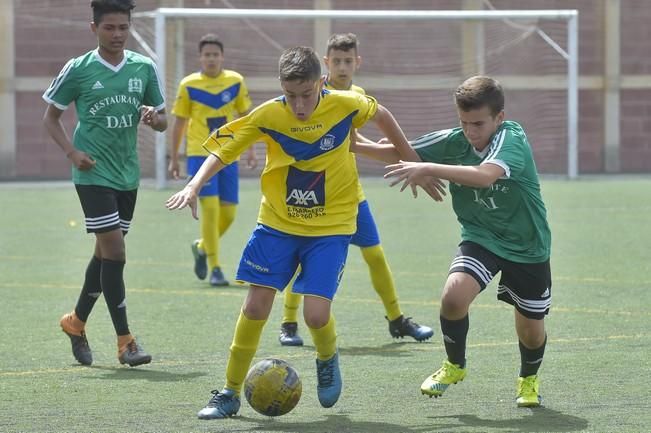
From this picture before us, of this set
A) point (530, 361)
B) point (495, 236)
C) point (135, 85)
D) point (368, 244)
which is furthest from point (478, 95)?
point (368, 244)

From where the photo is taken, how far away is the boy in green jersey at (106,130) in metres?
6.71

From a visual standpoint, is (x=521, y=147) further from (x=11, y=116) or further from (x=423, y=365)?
(x=11, y=116)

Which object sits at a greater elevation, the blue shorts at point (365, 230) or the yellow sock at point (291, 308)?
the blue shorts at point (365, 230)

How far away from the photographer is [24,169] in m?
26.6

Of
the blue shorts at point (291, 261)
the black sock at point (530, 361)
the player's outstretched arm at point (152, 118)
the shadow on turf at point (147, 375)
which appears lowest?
the shadow on turf at point (147, 375)

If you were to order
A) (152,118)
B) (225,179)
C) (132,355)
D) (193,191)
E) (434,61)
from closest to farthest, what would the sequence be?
1. (193,191)
2. (132,355)
3. (152,118)
4. (225,179)
5. (434,61)

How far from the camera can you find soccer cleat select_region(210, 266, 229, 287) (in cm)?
1009

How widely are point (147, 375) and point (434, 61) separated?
20.5 m

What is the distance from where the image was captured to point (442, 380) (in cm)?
559

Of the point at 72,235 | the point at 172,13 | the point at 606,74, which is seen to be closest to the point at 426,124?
the point at 606,74

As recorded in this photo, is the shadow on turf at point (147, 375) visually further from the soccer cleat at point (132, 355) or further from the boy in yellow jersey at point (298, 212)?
the boy in yellow jersey at point (298, 212)

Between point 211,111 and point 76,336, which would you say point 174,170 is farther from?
point 76,336

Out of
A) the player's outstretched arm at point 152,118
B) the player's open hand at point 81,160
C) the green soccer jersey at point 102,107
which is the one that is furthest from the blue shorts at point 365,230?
the player's open hand at point 81,160

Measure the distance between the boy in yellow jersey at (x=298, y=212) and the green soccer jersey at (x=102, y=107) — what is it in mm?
1409
